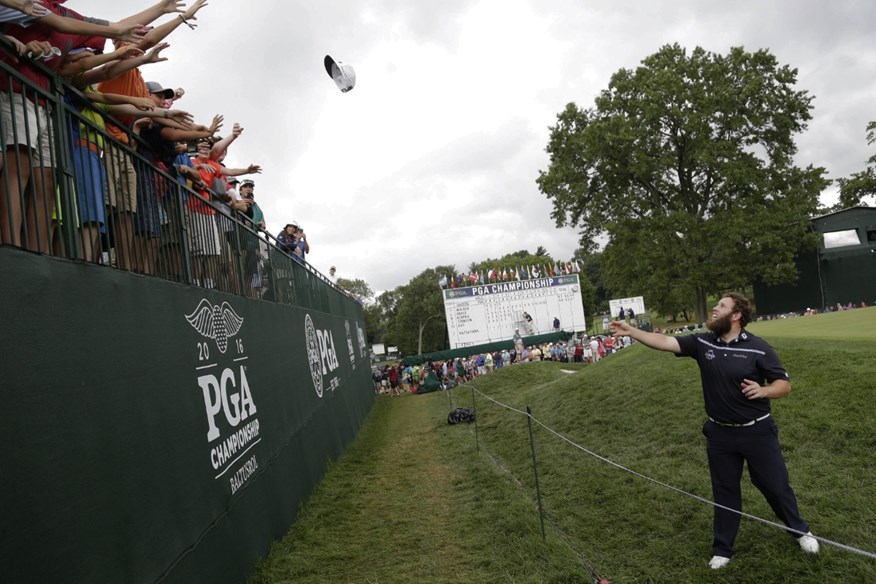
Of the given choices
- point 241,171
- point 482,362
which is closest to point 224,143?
point 241,171

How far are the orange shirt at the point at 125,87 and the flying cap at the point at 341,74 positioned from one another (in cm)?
283

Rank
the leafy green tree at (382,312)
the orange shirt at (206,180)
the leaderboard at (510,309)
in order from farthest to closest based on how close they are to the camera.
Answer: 1. the leafy green tree at (382,312)
2. the leaderboard at (510,309)
3. the orange shirt at (206,180)

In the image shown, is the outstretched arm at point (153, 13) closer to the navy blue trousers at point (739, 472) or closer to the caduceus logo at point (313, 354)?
the navy blue trousers at point (739, 472)

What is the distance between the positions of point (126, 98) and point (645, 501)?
20.1 ft

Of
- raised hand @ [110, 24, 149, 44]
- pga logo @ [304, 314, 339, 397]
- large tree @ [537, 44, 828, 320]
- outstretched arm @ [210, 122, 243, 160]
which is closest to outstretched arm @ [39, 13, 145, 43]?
raised hand @ [110, 24, 149, 44]

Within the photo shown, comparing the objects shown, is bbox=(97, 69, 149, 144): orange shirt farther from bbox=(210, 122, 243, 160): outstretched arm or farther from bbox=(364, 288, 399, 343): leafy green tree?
bbox=(364, 288, 399, 343): leafy green tree

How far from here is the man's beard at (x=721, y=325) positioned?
4.79m

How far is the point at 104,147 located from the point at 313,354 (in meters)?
7.39

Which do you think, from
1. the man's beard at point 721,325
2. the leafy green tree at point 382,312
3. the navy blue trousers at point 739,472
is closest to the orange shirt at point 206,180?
the man's beard at point 721,325

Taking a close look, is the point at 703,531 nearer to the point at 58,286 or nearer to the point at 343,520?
the point at 343,520

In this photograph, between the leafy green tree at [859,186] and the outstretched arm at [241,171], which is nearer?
the outstretched arm at [241,171]

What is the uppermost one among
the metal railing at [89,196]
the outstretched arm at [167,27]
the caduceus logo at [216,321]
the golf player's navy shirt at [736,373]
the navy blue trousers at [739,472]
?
the outstretched arm at [167,27]

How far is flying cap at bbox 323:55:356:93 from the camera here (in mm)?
7591

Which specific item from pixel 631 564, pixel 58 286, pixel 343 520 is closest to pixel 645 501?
pixel 631 564
